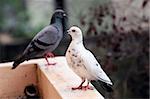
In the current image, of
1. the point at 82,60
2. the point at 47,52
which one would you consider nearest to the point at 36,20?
the point at 47,52

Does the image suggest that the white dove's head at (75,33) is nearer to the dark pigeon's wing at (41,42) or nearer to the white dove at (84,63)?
the white dove at (84,63)

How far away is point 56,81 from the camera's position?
1.07m

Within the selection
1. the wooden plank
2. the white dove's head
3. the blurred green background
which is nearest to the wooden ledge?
the wooden plank

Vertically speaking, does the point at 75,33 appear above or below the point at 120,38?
above

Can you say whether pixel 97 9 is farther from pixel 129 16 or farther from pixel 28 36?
pixel 28 36

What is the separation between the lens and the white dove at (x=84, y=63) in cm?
93

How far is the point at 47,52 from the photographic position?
130cm

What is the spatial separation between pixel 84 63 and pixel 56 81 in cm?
16

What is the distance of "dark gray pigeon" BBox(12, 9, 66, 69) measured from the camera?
46.9 inches

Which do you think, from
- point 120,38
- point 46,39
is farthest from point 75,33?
point 120,38

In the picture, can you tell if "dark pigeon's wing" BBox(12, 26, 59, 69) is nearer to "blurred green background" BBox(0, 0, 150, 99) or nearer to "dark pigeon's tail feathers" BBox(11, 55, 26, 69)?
"dark pigeon's tail feathers" BBox(11, 55, 26, 69)

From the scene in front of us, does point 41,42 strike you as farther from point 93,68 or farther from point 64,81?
point 93,68

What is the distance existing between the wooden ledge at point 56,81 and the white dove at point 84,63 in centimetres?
4

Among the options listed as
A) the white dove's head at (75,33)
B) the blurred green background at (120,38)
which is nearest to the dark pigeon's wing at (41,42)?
the white dove's head at (75,33)
